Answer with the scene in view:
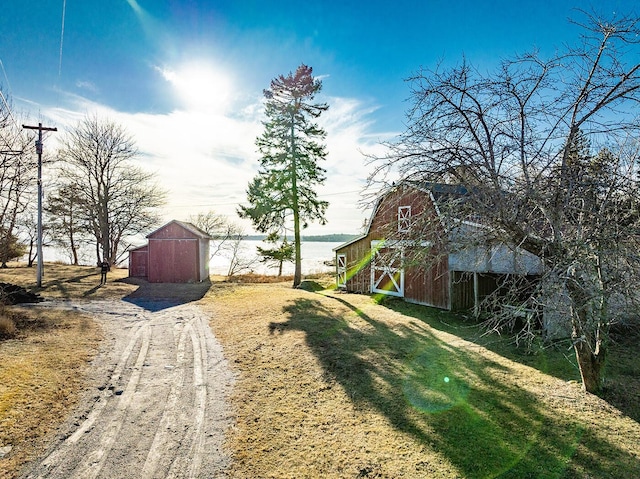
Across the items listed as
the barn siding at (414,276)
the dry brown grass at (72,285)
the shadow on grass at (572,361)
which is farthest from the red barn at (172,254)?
the shadow on grass at (572,361)

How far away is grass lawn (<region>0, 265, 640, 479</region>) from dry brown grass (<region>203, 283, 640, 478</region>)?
2 cm

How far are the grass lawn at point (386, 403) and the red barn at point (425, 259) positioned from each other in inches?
82.3

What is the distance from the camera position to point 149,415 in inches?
192

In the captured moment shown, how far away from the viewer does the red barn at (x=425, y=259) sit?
17.8ft

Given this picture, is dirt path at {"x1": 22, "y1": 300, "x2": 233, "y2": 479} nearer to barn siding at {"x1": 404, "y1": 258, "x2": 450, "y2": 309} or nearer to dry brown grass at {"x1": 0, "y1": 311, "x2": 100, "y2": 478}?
dry brown grass at {"x1": 0, "y1": 311, "x2": 100, "y2": 478}

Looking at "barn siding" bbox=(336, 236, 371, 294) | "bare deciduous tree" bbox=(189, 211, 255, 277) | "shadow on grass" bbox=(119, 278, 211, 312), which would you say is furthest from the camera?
"bare deciduous tree" bbox=(189, 211, 255, 277)

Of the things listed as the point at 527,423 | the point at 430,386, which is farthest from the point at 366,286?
the point at 527,423

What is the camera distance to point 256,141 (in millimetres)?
19516

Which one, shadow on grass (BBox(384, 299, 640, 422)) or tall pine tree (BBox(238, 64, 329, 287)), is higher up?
tall pine tree (BBox(238, 64, 329, 287))

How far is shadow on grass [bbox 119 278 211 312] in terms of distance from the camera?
13530 mm

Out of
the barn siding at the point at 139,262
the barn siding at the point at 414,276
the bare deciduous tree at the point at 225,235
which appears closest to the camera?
the barn siding at the point at 414,276

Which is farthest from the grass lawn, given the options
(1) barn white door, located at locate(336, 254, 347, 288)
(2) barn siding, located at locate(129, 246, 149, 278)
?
(2) barn siding, located at locate(129, 246, 149, 278)

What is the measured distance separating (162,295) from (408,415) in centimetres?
1413

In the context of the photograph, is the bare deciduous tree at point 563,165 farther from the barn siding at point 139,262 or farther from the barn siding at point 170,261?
the barn siding at point 139,262
